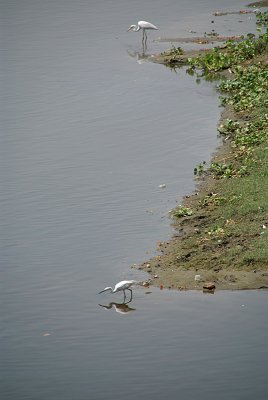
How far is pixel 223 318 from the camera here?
13461 millimetres

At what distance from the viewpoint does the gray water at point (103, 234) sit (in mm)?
12336

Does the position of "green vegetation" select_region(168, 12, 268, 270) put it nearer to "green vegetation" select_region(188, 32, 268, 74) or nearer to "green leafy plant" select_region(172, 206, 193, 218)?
"green leafy plant" select_region(172, 206, 193, 218)

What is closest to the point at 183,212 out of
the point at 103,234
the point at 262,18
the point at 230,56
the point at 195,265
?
the point at 103,234

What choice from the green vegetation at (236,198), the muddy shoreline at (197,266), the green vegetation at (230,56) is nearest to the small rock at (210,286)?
the muddy shoreline at (197,266)

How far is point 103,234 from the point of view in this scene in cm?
1689

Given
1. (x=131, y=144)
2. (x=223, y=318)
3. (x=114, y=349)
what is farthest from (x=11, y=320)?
(x=131, y=144)

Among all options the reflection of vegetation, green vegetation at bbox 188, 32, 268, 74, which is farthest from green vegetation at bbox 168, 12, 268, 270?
the reflection of vegetation

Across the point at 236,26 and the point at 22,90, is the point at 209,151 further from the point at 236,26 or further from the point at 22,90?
the point at 236,26

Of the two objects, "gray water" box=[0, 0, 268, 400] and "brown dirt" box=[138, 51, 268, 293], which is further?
"brown dirt" box=[138, 51, 268, 293]

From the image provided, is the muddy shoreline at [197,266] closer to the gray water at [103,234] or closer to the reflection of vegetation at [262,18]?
the gray water at [103,234]

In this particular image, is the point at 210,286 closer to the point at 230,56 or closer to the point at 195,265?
the point at 195,265

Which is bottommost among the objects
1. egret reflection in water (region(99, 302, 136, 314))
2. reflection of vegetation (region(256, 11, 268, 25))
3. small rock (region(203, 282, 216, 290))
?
egret reflection in water (region(99, 302, 136, 314))

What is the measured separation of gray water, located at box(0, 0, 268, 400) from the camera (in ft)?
40.5

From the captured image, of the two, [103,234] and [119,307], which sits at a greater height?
[103,234]
